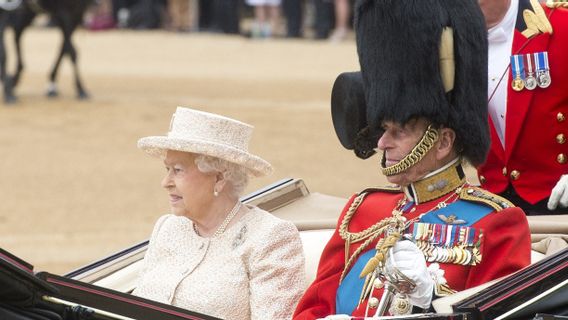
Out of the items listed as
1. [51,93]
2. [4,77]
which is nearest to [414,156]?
[4,77]

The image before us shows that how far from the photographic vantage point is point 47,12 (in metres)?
12.8

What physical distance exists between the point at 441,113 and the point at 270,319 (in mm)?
649

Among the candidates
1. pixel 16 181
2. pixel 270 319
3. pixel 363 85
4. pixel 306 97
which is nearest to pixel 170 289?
pixel 270 319

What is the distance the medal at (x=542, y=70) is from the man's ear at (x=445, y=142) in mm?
784

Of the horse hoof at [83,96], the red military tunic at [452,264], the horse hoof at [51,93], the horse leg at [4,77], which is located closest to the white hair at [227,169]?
the red military tunic at [452,264]

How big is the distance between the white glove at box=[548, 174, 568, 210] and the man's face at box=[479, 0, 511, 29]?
1.51ft

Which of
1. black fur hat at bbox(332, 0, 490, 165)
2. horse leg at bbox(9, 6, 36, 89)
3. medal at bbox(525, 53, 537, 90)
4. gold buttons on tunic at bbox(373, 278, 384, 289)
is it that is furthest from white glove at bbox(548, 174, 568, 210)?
horse leg at bbox(9, 6, 36, 89)

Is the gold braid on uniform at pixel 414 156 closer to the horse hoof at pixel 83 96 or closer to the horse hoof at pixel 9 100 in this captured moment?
the horse hoof at pixel 9 100

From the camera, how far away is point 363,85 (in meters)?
3.46

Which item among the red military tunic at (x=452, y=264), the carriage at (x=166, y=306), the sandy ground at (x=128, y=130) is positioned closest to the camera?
the carriage at (x=166, y=306)

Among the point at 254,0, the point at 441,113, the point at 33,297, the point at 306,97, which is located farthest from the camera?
the point at 254,0

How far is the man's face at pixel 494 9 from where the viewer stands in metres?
3.89

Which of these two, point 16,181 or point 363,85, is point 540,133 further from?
point 16,181

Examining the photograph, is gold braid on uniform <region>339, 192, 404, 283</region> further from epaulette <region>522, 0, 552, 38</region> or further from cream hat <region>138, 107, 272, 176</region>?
epaulette <region>522, 0, 552, 38</region>
